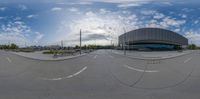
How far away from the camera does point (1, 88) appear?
20.4ft

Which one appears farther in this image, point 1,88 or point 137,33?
point 137,33

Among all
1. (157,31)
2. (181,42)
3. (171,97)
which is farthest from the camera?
(181,42)

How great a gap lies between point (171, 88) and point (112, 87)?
211 cm

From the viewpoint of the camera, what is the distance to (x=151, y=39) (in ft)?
347

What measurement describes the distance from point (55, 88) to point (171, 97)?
12.5 feet

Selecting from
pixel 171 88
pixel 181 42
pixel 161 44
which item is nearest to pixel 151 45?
pixel 161 44

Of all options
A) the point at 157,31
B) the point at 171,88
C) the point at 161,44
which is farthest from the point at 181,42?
the point at 171,88

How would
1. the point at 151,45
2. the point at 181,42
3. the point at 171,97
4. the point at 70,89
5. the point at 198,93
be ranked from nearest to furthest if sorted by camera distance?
the point at 171,97
the point at 198,93
the point at 70,89
the point at 151,45
the point at 181,42

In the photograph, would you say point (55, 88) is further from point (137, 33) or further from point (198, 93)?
point (137, 33)

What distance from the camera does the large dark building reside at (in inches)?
4124

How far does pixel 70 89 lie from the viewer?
6.15 m

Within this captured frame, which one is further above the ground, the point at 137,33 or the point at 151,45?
the point at 137,33

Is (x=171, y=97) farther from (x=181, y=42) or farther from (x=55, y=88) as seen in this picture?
(x=181, y=42)

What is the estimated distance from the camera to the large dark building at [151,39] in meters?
105
